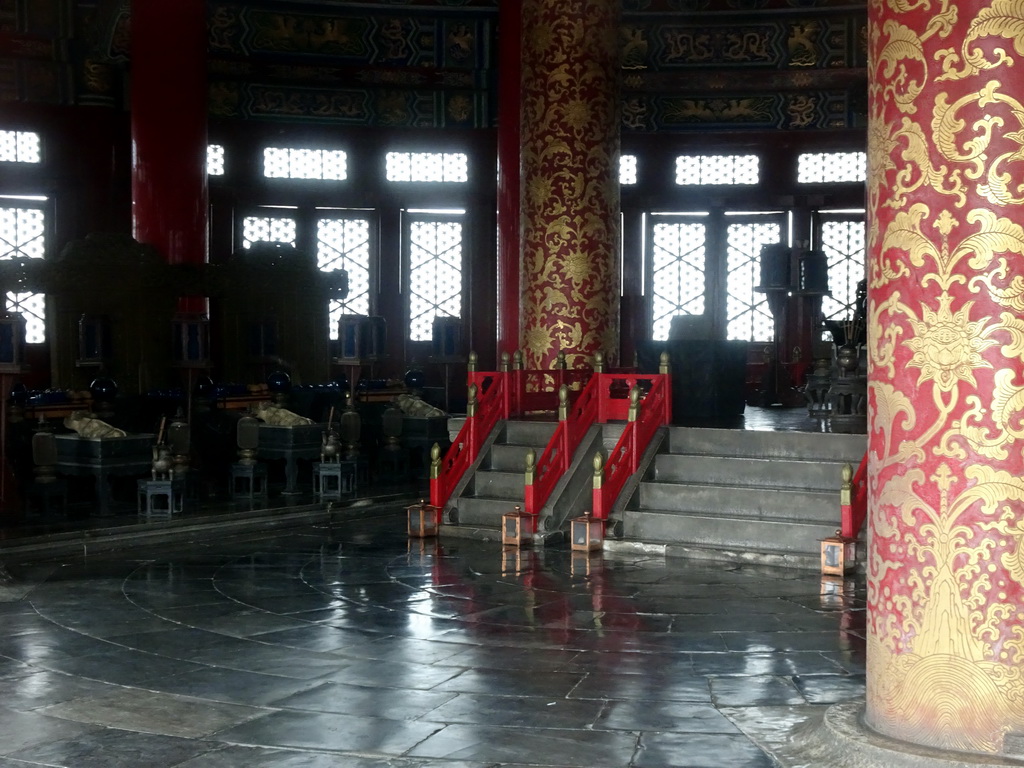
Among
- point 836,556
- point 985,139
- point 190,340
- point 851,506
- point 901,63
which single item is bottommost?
point 836,556

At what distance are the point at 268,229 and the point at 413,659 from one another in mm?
9327

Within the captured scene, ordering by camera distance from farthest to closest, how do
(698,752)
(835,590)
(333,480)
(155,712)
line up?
(333,480)
(835,590)
(155,712)
(698,752)

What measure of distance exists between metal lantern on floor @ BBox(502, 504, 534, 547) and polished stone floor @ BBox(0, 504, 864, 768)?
29 centimetres

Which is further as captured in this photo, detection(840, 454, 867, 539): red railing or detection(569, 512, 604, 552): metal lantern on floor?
detection(569, 512, 604, 552): metal lantern on floor

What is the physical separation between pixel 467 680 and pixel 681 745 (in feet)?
3.12

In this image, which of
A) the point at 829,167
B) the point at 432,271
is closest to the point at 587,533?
the point at 432,271

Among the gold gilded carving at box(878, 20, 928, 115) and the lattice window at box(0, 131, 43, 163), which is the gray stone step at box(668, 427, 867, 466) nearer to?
the gold gilded carving at box(878, 20, 928, 115)

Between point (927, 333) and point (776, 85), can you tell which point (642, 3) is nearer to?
point (776, 85)

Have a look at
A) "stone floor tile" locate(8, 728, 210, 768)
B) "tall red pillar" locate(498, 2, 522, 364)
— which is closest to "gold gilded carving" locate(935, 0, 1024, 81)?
"stone floor tile" locate(8, 728, 210, 768)

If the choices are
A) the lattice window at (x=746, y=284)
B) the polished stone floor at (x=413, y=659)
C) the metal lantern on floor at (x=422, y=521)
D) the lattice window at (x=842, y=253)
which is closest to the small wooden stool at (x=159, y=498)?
the polished stone floor at (x=413, y=659)

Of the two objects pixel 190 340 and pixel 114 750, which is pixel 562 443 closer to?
pixel 190 340

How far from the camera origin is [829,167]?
43.9 feet

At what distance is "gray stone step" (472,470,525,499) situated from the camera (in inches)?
310

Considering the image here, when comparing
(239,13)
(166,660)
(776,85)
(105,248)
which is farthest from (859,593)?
(239,13)
